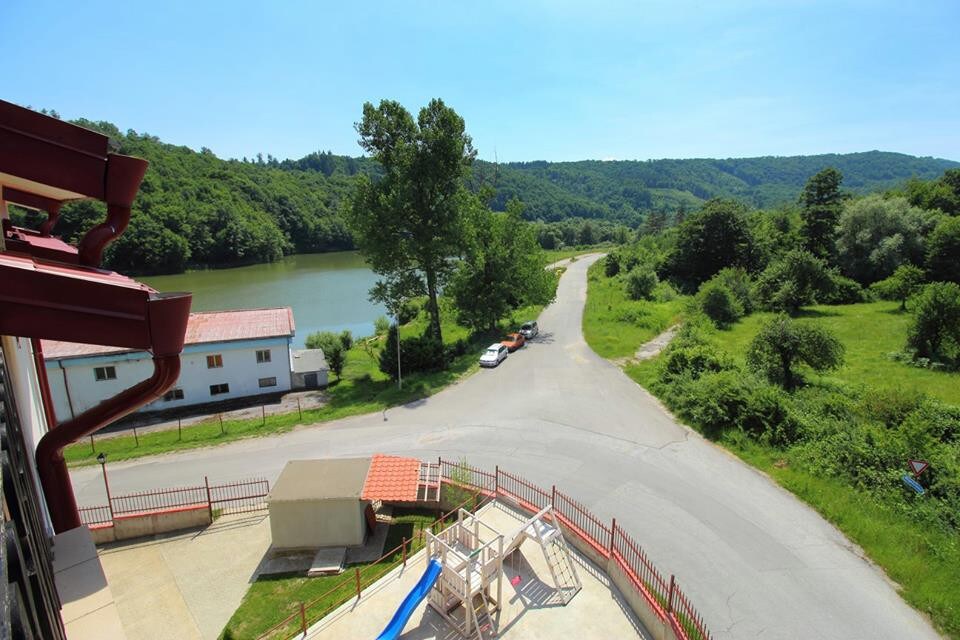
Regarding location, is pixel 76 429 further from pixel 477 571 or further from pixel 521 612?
pixel 521 612

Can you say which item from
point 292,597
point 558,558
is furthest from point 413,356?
point 558,558

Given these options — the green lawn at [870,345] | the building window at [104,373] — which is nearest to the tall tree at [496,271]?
the green lawn at [870,345]

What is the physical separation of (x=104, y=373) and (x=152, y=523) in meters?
11.9

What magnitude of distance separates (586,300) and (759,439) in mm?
31103

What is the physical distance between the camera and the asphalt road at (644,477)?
36.4 ft

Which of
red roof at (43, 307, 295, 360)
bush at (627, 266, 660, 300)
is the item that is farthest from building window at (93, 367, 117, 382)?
bush at (627, 266, 660, 300)

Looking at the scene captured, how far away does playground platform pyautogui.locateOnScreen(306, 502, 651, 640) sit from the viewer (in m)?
9.98

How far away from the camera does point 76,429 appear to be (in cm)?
651

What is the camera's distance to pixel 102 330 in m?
5.33

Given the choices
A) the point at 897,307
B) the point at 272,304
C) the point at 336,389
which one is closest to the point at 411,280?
the point at 336,389

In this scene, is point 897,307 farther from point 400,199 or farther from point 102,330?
point 102,330

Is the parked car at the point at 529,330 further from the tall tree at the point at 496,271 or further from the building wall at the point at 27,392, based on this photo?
the building wall at the point at 27,392

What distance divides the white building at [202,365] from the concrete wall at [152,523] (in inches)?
402

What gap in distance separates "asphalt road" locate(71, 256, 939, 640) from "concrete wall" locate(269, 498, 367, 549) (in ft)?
14.2
